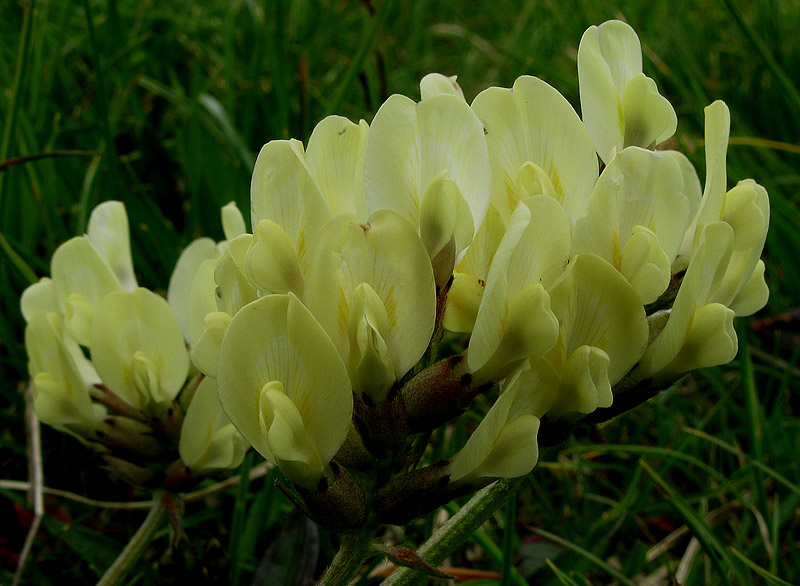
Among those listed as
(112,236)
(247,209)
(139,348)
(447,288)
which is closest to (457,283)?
(447,288)

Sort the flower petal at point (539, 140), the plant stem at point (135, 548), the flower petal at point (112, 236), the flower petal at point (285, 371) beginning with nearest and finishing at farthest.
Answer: the flower petal at point (285, 371), the flower petal at point (539, 140), the plant stem at point (135, 548), the flower petal at point (112, 236)

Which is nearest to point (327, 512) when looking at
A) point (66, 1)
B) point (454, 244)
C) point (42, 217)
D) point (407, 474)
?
point (407, 474)

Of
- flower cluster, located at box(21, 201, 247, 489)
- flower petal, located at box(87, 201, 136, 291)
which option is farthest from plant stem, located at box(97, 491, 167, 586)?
flower petal, located at box(87, 201, 136, 291)

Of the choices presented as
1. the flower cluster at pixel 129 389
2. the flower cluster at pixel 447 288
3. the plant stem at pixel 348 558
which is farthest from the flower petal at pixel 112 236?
the plant stem at pixel 348 558

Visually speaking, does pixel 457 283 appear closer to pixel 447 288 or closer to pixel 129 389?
pixel 447 288

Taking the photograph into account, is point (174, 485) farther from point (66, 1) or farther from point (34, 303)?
point (66, 1)

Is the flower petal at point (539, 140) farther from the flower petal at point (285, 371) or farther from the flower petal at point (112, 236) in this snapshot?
the flower petal at point (112, 236)
